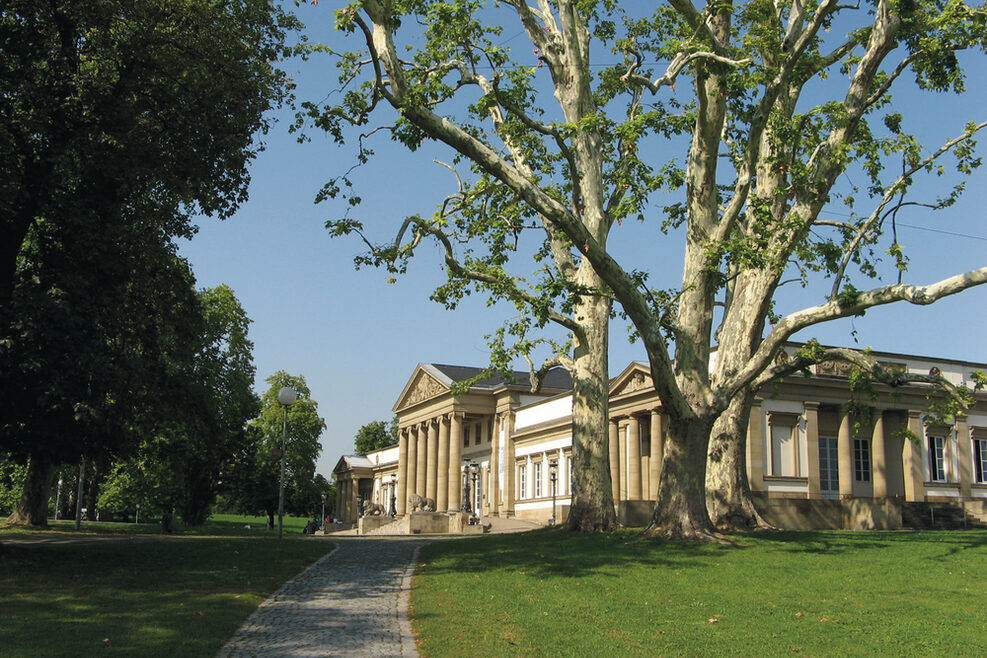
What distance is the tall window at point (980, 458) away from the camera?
4488cm

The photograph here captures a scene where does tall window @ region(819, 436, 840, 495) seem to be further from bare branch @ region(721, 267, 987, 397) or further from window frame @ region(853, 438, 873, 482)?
bare branch @ region(721, 267, 987, 397)

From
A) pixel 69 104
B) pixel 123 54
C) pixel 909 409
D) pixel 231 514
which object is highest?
Answer: pixel 123 54

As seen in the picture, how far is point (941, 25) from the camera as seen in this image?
15.9 m

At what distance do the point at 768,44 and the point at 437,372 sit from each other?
179 feet

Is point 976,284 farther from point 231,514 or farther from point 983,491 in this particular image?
point 231,514

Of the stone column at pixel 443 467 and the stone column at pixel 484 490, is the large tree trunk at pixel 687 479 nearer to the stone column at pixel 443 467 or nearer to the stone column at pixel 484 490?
the stone column at pixel 484 490

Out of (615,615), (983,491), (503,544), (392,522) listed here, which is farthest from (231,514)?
(615,615)

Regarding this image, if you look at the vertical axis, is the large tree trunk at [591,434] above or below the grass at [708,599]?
above

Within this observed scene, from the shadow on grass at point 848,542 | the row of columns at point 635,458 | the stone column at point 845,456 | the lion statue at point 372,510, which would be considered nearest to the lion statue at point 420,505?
the lion statue at point 372,510

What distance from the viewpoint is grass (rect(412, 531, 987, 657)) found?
29.1 ft

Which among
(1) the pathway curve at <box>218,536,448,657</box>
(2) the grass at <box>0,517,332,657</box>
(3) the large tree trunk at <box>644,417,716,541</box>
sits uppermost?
(3) the large tree trunk at <box>644,417,716,541</box>

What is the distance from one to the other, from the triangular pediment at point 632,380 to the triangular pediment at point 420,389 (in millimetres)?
22579

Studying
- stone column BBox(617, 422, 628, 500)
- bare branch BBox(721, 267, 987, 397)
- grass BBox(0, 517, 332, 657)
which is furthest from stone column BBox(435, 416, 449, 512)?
bare branch BBox(721, 267, 987, 397)

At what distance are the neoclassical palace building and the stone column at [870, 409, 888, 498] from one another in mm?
67
